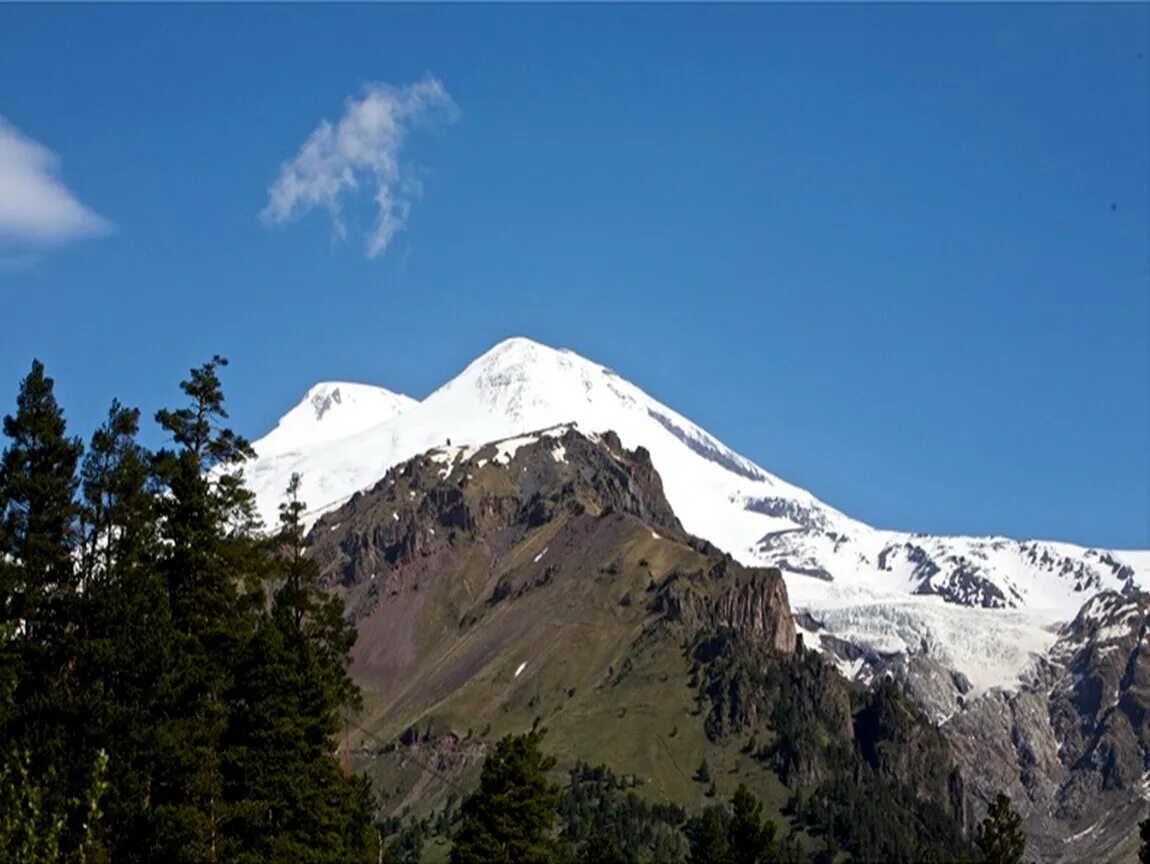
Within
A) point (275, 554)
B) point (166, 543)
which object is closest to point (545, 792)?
point (275, 554)

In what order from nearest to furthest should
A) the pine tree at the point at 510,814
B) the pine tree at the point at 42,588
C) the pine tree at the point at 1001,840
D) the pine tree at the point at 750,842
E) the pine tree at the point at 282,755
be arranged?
the pine tree at the point at 42,588 < the pine tree at the point at 282,755 < the pine tree at the point at 510,814 < the pine tree at the point at 750,842 < the pine tree at the point at 1001,840

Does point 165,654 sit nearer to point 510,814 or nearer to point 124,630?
point 124,630

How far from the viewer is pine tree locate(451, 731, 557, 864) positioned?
121 metres

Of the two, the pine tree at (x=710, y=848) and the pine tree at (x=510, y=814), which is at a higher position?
the pine tree at (x=510, y=814)

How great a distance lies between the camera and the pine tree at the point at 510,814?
397ft

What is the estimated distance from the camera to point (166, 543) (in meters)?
104

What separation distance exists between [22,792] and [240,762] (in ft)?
154

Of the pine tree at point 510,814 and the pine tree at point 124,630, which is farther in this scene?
the pine tree at point 510,814

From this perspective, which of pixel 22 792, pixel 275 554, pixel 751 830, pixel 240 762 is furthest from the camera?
pixel 751 830

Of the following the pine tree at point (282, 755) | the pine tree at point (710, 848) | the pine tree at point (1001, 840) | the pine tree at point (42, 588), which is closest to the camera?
the pine tree at point (42, 588)

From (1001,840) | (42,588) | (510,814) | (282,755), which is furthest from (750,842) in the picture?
(42,588)

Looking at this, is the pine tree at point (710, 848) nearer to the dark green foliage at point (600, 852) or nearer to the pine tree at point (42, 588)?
the dark green foliage at point (600, 852)

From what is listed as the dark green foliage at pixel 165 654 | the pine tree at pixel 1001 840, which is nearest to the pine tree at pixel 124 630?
the dark green foliage at pixel 165 654

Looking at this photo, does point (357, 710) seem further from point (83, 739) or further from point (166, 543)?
point (83, 739)
